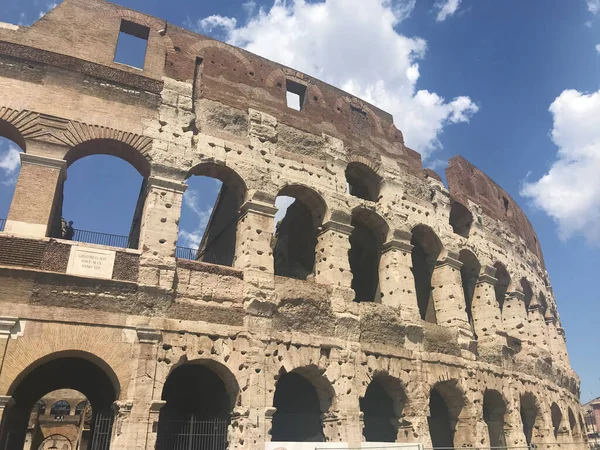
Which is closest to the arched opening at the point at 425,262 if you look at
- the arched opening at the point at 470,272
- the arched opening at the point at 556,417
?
the arched opening at the point at 470,272

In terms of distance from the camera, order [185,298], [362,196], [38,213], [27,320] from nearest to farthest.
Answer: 1. [27,320]
2. [38,213]
3. [185,298]
4. [362,196]

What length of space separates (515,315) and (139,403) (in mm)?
12558

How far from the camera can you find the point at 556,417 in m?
16.3

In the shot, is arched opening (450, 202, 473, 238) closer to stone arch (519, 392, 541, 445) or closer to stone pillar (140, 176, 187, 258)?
stone arch (519, 392, 541, 445)

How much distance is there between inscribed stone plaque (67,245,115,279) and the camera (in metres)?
8.44

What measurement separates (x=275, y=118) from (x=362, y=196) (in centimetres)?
372

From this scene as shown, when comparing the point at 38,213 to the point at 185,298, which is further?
the point at 185,298

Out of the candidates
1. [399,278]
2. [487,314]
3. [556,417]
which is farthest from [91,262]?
[556,417]

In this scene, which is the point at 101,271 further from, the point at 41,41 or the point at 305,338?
the point at 41,41

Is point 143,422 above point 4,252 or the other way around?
the other way around

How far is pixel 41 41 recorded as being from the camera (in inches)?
393

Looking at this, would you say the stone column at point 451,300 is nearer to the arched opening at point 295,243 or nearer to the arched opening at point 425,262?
the arched opening at point 425,262

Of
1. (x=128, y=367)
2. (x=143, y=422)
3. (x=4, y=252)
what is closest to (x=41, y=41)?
(x=4, y=252)

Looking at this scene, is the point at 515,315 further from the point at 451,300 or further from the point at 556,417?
the point at 451,300
